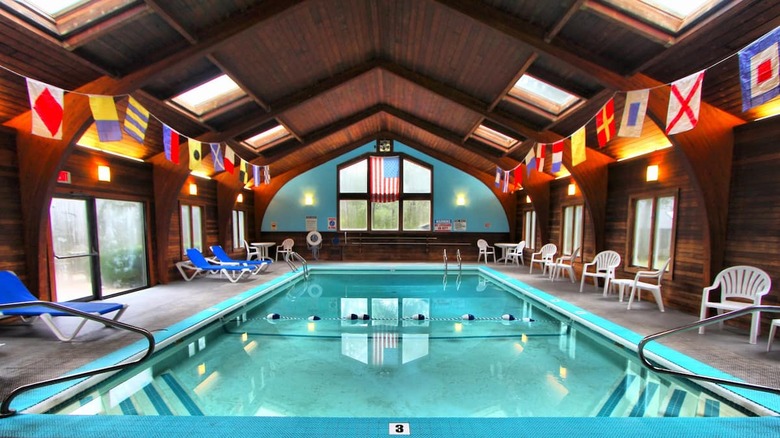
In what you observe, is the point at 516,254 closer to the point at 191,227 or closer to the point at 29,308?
the point at 191,227

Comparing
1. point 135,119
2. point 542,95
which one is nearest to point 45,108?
point 135,119

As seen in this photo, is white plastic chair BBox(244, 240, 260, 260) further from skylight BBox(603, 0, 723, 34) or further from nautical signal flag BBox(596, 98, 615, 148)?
skylight BBox(603, 0, 723, 34)

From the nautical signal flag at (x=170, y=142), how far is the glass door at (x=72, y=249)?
1.94 metres

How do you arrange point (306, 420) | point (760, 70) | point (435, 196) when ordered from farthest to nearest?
point (435, 196) → point (760, 70) → point (306, 420)

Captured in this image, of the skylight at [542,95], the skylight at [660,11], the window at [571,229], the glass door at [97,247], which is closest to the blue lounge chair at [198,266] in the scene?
the glass door at [97,247]

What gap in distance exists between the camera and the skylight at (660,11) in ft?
11.6

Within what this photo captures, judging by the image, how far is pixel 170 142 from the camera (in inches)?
209

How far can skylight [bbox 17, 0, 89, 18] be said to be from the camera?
3334mm

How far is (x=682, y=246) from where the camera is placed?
5395 mm

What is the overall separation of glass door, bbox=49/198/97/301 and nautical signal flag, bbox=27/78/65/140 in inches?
92.2

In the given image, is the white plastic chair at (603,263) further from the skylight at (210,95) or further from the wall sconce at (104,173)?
the wall sconce at (104,173)

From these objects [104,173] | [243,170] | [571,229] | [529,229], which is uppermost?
[243,170]

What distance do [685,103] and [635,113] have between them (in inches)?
20.2

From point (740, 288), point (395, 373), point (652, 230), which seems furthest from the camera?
point (652, 230)
